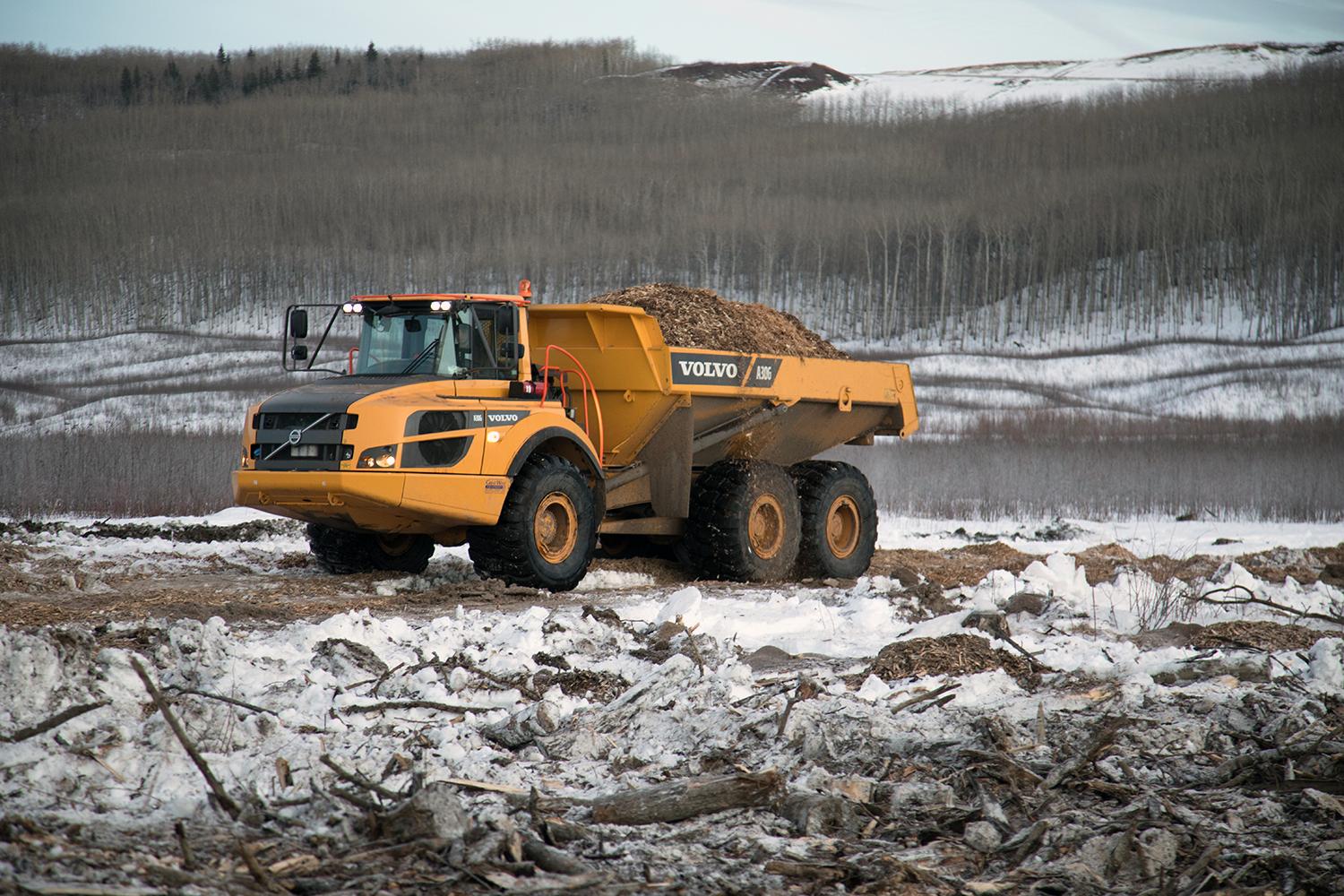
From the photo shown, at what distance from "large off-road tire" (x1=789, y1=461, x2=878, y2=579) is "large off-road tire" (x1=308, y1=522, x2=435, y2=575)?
3.72m

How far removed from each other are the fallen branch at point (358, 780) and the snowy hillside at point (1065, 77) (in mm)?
52477

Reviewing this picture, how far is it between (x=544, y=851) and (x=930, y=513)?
17.3m

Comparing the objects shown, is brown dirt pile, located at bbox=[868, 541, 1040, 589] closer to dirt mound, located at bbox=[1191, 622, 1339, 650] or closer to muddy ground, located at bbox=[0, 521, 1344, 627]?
muddy ground, located at bbox=[0, 521, 1344, 627]

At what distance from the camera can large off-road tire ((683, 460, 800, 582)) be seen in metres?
A: 12.0

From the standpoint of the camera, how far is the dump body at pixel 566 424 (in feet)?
31.8

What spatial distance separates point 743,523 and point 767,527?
0.66 metres

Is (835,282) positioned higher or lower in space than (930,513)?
higher

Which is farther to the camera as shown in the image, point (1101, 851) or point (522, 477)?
point (522, 477)

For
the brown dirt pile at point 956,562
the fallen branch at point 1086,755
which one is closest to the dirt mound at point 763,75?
the brown dirt pile at point 956,562

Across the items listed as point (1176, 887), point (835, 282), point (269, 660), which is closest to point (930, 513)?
point (269, 660)

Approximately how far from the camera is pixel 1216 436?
2711 centimetres

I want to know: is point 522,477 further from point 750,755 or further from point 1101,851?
point 1101,851

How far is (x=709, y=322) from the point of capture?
1216 centimetres

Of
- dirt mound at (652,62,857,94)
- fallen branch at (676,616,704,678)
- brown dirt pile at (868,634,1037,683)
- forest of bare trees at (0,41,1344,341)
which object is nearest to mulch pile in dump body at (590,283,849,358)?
fallen branch at (676,616,704,678)
